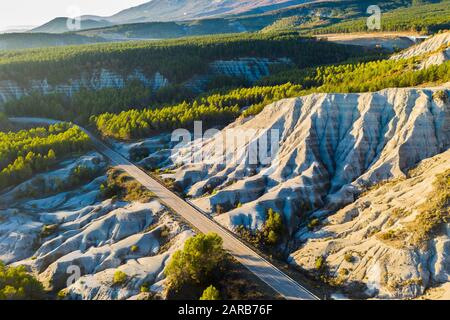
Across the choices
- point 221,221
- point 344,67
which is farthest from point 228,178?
point 344,67

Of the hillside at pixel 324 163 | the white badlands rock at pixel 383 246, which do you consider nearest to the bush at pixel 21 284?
the hillside at pixel 324 163

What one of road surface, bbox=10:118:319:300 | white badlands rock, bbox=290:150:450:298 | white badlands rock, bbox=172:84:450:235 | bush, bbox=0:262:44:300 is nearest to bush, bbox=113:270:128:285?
bush, bbox=0:262:44:300

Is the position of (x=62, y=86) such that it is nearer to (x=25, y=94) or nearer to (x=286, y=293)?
(x=25, y=94)

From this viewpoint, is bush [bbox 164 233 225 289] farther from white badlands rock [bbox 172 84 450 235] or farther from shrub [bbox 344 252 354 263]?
shrub [bbox 344 252 354 263]

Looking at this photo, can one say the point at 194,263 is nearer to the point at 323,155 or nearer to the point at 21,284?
the point at 21,284

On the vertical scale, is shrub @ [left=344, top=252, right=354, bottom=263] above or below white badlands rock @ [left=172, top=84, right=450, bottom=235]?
below
